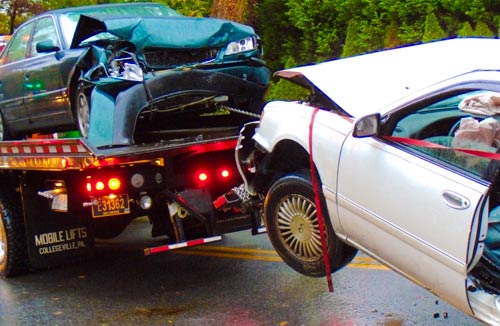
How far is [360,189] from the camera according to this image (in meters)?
4.23

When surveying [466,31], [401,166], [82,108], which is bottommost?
[466,31]

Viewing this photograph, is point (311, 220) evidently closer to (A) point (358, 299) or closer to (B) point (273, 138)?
(B) point (273, 138)

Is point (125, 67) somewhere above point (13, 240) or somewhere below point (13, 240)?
above

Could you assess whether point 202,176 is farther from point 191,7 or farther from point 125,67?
point 191,7

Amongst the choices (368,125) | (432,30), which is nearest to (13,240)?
(368,125)

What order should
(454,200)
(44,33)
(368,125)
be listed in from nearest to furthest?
(454,200)
(368,125)
(44,33)

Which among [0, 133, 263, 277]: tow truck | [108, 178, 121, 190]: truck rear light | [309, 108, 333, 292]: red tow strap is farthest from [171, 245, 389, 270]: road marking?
[309, 108, 333, 292]: red tow strap

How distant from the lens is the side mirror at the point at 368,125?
4102mm

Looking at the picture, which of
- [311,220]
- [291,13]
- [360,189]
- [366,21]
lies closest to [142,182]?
[311,220]

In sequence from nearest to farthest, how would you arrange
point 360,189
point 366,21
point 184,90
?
point 360,189 < point 184,90 < point 366,21

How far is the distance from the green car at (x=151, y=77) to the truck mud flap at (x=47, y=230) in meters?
0.79

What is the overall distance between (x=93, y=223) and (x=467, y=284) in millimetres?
4166

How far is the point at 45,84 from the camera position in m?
8.16

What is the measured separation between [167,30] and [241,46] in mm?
734
